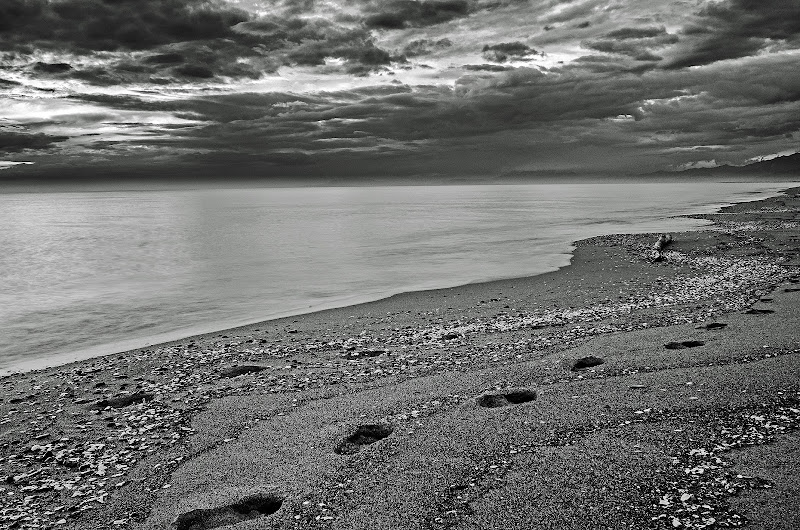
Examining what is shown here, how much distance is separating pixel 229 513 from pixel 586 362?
239 inches

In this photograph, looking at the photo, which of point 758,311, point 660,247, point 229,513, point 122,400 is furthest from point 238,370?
point 660,247

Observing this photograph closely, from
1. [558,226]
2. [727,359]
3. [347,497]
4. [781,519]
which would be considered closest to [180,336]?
[347,497]

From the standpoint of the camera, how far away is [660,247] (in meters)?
26.6

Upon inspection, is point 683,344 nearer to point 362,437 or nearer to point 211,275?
point 362,437

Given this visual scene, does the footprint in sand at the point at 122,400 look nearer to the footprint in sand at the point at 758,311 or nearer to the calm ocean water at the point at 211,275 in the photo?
the calm ocean water at the point at 211,275

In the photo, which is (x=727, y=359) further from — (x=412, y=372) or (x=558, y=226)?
(x=558, y=226)

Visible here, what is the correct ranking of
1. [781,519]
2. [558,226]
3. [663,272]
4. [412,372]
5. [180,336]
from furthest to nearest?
Answer: [558,226], [663,272], [180,336], [412,372], [781,519]

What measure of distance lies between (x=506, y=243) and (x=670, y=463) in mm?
32364

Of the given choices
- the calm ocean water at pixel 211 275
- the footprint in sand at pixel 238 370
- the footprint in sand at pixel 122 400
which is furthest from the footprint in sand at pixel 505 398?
the calm ocean water at pixel 211 275

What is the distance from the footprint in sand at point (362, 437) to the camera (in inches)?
266

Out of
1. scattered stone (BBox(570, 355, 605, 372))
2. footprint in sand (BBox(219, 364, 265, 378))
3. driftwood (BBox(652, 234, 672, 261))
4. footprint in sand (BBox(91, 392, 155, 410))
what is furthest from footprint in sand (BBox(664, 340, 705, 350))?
driftwood (BBox(652, 234, 672, 261))

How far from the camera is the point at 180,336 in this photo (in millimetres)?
15195

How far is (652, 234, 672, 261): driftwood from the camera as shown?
918 inches

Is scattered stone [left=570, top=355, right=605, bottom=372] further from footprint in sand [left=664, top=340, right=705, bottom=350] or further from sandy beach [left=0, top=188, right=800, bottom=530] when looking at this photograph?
footprint in sand [left=664, top=340, right=705, bottom=350]
